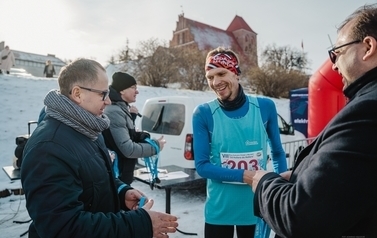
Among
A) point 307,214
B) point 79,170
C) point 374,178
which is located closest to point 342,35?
point 374,178

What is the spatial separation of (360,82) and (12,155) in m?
8.94

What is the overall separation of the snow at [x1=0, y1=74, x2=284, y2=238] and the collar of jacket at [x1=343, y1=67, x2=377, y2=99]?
3.22 metres

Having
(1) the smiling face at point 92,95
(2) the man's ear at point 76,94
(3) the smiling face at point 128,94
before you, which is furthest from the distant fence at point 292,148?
(2) the man's ear at point 76,94

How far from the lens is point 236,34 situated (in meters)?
59.4

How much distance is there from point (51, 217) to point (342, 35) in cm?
144

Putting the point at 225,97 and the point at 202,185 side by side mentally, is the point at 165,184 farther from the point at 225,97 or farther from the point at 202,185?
the point at 202,185

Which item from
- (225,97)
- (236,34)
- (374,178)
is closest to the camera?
(374,178)

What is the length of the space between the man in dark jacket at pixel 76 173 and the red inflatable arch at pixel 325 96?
6.73 m

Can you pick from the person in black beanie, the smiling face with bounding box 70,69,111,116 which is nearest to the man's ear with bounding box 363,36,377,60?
the smiling face with bounding box 70,69,111,116

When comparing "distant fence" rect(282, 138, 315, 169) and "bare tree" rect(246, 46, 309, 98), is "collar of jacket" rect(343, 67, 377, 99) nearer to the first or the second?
"distant fence" rect(282, 138, 315, 169)

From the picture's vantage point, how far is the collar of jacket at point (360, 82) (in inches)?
39.6

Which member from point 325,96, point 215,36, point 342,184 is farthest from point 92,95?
point 215,36

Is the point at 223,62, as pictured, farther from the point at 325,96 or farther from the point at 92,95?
the point at 325,96

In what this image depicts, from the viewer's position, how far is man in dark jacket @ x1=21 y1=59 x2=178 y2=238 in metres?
1.23
